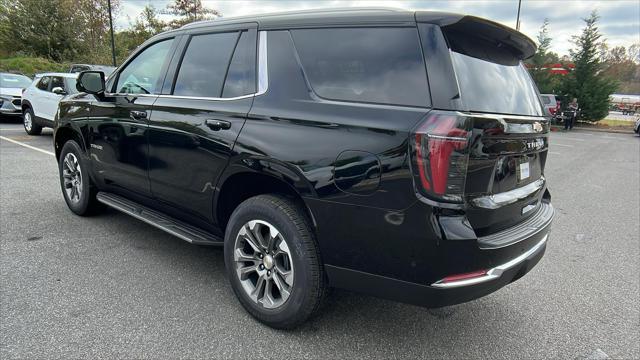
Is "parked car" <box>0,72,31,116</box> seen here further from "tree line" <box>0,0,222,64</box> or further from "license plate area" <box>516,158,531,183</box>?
"tree line" <box>0,0,222,64</box>

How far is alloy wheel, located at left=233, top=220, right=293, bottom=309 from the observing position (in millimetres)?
2484

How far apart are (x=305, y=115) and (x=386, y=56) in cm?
54

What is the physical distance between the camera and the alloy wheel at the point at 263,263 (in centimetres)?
248

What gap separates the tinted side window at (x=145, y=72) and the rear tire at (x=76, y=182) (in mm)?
966

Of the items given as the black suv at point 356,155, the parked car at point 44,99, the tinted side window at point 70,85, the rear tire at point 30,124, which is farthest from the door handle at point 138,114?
the rear tire at point 30,124

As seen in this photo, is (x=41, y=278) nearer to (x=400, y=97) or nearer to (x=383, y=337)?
(x=383, y=337)

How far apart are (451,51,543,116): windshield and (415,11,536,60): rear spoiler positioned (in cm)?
11

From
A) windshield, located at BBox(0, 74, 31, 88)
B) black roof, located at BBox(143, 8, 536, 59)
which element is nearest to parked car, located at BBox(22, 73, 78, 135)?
windshield, located at BBox(0, 74, 31, 88)

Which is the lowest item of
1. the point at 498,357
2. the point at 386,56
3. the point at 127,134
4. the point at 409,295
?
the point at 498,357

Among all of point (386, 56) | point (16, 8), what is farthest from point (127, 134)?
point (16, 8)

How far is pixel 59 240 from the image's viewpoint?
12.5ft

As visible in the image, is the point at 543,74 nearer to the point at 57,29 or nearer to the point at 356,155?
the point at 356,155

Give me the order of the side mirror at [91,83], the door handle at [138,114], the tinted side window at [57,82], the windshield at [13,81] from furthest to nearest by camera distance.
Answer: the windshield at [13,81] → the tinted side window at [57,82] → the side mirror at [91,83] → the door handle at [138,114]

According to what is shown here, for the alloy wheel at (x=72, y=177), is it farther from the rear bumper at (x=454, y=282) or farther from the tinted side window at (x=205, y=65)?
the rear bumper at (x=454, y=282)
